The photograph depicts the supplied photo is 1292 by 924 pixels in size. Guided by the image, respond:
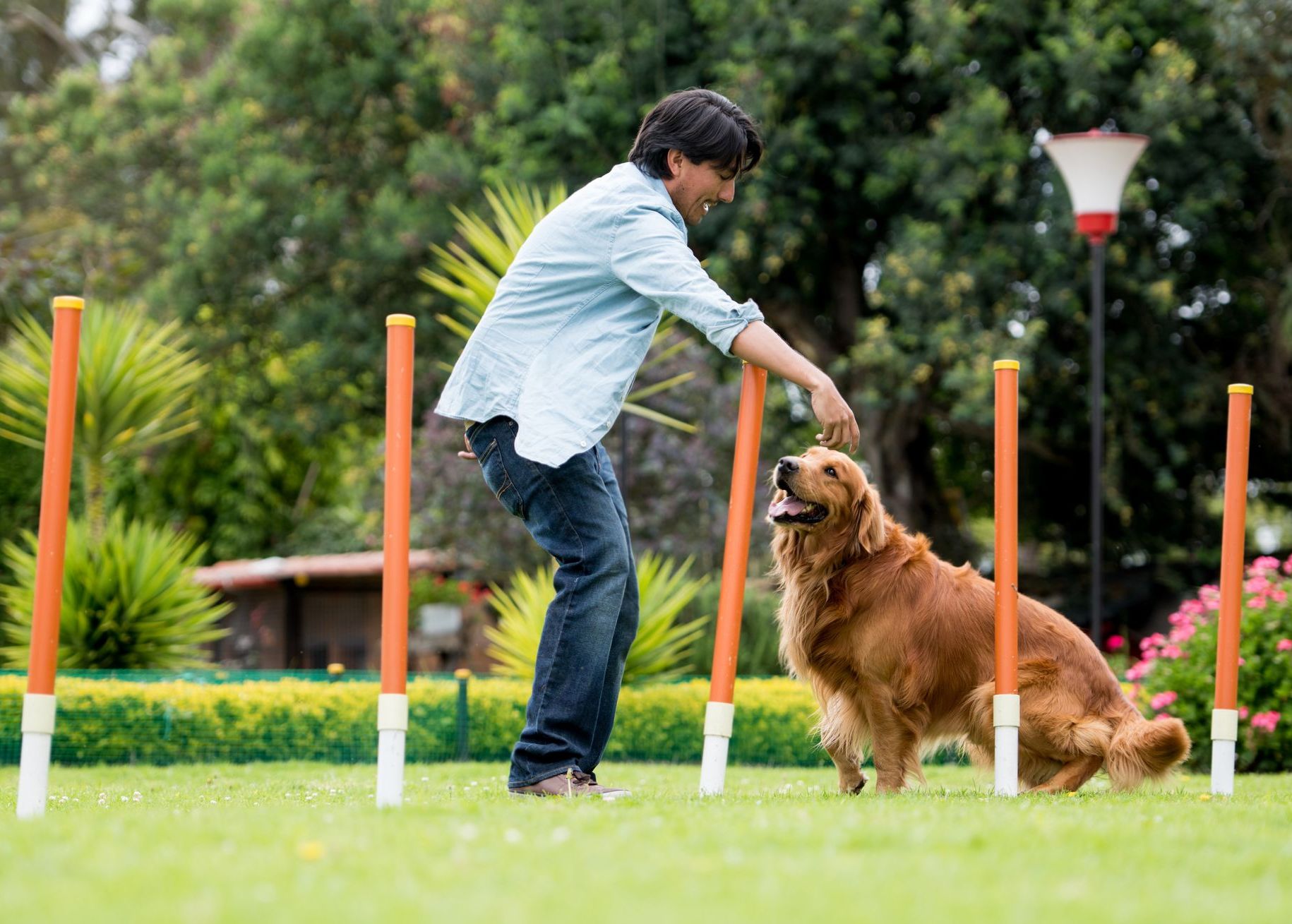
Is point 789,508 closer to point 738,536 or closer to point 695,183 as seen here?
point 738,536

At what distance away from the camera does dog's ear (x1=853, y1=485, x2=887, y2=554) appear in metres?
5.19

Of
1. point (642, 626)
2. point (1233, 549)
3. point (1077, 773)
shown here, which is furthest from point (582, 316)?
point (642, 626)

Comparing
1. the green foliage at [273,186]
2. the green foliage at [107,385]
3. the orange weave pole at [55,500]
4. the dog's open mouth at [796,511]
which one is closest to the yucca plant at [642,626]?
the green foliage at [107,385]

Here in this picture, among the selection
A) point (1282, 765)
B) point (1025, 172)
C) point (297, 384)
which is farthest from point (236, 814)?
point (297, 384)

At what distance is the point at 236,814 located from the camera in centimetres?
379

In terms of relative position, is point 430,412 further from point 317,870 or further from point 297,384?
point 317,870

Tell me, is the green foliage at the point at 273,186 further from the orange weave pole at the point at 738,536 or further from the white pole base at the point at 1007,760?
the white pole base at the point at 1007,760

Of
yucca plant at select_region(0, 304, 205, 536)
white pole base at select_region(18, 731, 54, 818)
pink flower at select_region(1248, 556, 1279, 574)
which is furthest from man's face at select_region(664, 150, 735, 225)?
yucca plant at select_region(0, 304, 205, 536)

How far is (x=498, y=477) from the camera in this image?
457 centimetres

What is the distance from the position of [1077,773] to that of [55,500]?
11.8 feet

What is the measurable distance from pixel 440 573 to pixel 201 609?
10877 mm

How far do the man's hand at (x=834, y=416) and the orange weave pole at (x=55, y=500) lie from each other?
215cm

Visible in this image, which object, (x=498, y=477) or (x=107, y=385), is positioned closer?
(x=498, y=477)

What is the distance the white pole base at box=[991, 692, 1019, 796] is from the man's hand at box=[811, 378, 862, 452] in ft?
3.81
